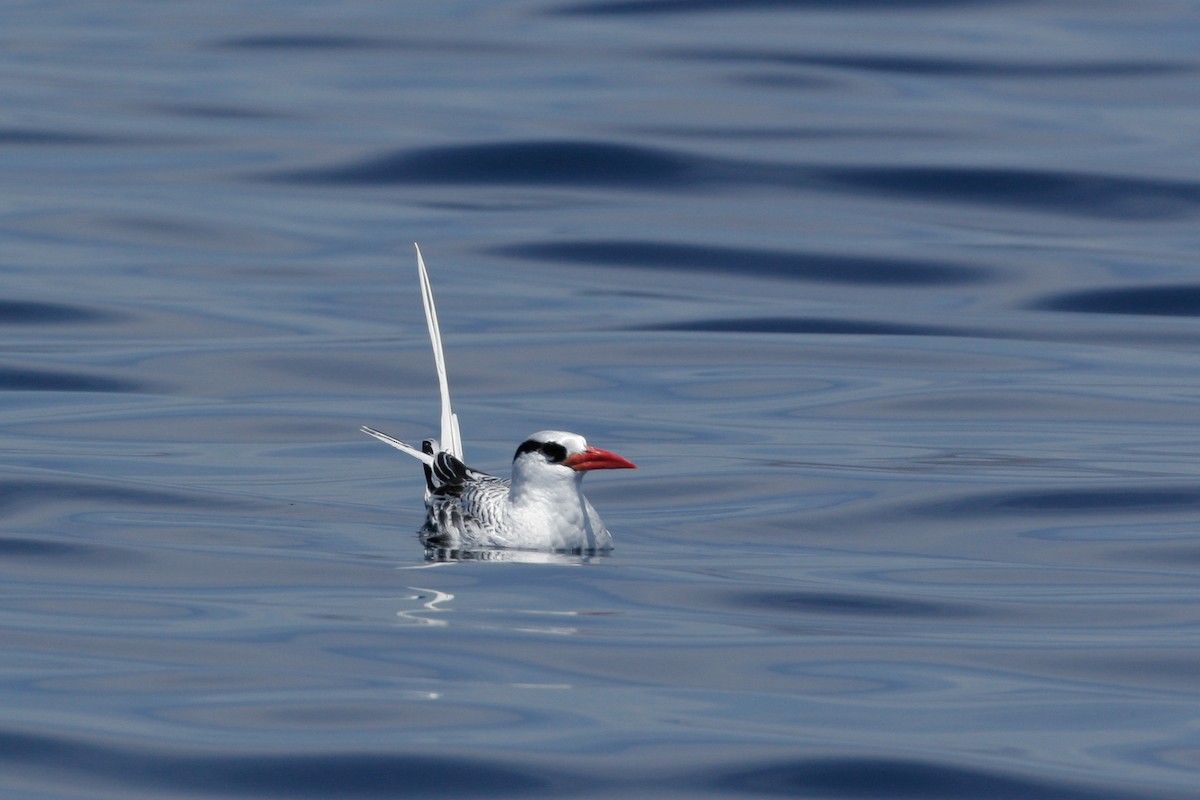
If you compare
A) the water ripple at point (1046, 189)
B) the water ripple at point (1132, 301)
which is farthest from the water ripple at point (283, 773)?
the water ripple at point (1046, 189)

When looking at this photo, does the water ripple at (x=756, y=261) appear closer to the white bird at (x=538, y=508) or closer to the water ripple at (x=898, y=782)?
the white bird at (x=538, y=508)

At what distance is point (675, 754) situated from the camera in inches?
336

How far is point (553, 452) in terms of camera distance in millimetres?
12227

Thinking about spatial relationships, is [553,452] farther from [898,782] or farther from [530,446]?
[898,782]

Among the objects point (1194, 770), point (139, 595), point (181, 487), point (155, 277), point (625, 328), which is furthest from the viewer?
point (155, 277)

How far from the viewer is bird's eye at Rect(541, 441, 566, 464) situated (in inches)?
481

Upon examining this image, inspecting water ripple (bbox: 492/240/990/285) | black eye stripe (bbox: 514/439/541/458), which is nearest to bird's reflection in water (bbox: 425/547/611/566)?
black eye stripe (bbox: 514/439/541/458)

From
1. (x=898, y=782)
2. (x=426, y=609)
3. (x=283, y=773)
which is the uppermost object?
(x=426, y=609)

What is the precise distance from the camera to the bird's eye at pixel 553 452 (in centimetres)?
1223

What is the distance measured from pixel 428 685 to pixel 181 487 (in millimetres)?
5651

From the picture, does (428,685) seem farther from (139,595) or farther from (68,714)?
(139,595)

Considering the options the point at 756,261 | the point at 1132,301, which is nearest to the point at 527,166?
the point at 756,261

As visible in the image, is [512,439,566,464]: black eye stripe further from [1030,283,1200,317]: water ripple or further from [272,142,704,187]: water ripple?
[272,142,704,187]: water ripple

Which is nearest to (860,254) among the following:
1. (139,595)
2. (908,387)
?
(908,387)
